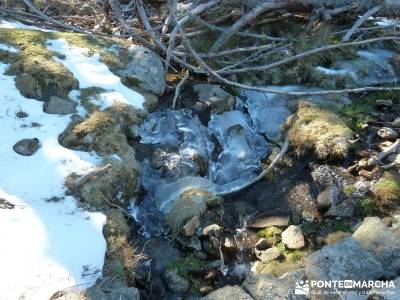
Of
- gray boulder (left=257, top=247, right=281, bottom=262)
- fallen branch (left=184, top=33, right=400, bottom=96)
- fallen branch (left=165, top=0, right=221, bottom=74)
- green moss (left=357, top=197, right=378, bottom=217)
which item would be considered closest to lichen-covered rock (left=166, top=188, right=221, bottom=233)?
gray boulder (left=257, top=247, right=281, bottom=262)

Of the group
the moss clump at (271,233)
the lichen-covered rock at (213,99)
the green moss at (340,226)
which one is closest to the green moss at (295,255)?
the moss clump at (271,233)

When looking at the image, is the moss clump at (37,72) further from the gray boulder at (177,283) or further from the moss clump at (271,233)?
the moss clump at (271,233)

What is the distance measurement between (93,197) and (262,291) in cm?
216

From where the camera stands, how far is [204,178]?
19.2ft

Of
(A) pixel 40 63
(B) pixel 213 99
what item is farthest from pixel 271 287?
(A) pixel 40 63

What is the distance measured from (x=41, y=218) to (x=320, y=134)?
3.86 meters

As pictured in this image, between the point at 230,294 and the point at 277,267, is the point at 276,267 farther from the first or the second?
the point at 230,294

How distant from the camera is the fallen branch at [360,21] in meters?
7.84

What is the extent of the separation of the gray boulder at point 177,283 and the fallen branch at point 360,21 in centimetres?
535

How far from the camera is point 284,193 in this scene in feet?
18.7

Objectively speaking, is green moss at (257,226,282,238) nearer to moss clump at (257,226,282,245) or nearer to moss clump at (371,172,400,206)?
moss clump at (257,226,282,245)

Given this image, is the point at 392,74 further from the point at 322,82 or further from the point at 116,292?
the point at 116,292

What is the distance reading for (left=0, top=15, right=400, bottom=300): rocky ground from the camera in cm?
427

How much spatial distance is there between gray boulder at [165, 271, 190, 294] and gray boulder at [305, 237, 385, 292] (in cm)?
129
